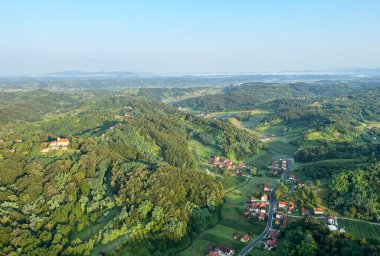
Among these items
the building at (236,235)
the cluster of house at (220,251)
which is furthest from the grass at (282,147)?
the cluster of house at (220,251)

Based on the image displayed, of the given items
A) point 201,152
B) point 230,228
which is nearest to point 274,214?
point 230,228

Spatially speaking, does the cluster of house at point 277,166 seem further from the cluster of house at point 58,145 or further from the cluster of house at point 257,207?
the cluster of house at point 58,145

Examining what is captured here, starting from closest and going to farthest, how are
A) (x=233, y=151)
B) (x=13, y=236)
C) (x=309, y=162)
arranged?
1. (x=13, y=236)
2. (x=309, y=162)
3. (x=233, y=151)

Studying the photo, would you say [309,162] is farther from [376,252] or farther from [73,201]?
[73,201]

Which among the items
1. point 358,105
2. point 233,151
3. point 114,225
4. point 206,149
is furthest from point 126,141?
point 358,105

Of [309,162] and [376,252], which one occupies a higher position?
[376,252]
